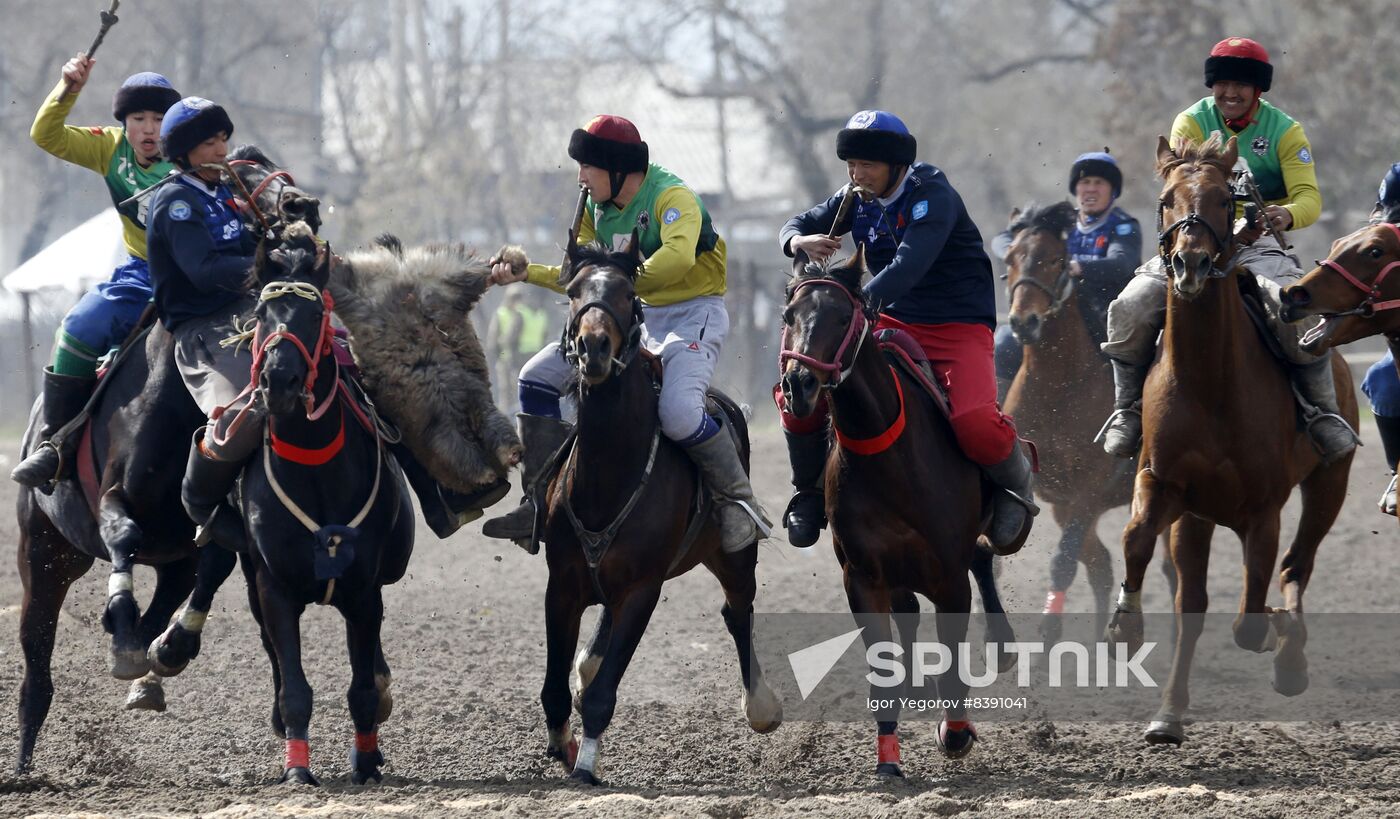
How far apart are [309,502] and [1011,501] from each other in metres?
→ 2.92

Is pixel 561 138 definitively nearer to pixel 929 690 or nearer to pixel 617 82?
pixel 617 82

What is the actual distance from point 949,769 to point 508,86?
98.0 feet

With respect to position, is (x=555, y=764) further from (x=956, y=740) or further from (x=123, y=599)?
(x=123, y=599)

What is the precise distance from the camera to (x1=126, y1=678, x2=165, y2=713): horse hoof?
288 inches

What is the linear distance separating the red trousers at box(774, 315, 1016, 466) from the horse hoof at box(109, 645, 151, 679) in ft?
9.42

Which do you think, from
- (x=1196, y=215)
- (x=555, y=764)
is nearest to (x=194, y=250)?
(x=555, y=764)

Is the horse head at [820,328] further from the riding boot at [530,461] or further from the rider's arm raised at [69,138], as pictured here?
the rider's arm raised at [69,138]

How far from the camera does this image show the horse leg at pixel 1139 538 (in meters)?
7.32

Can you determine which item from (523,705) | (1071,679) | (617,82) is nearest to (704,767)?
(523,705)

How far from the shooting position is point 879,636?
22.7 ft

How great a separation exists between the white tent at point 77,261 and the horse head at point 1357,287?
684 inches

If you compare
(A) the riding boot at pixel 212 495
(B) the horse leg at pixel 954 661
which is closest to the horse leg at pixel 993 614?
(B) the horse leg at pixel 954 661

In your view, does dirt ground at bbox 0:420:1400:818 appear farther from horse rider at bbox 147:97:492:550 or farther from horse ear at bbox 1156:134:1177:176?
horse ear at bbox 1156:134:1177:176

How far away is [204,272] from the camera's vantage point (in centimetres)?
693
